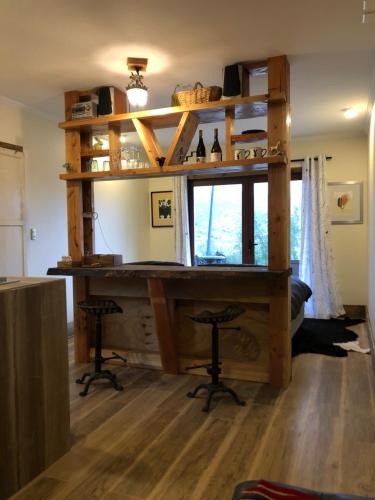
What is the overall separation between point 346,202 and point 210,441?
170 inches

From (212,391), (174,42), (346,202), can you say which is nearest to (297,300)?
(212,391)

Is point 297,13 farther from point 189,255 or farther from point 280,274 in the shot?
point 189,255

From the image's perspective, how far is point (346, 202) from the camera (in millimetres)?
5707

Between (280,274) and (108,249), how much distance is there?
340 cm

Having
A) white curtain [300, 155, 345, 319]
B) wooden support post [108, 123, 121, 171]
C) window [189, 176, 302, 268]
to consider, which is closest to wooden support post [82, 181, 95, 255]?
wooden support post [108, 123, 121, 171]

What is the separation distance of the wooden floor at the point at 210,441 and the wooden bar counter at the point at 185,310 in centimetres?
A: 22

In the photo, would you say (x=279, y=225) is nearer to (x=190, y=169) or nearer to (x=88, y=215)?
(x=190, y=169)

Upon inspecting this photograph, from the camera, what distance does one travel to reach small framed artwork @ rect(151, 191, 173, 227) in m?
6.80

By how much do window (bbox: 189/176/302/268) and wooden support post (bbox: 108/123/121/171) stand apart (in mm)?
2925

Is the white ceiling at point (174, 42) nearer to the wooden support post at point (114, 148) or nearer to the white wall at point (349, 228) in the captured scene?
the wooden support post at point (114, 148)

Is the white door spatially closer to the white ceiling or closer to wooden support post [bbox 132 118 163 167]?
the white ceiling

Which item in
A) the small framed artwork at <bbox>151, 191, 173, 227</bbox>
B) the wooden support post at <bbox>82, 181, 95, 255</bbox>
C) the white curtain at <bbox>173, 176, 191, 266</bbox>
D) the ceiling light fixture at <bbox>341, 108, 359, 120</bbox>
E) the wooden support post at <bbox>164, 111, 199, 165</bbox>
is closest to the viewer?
the wooden support post at <bbox>164, 111, 199, 165</bbox>

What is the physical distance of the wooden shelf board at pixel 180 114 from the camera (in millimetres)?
3117

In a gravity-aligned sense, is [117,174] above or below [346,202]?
above
